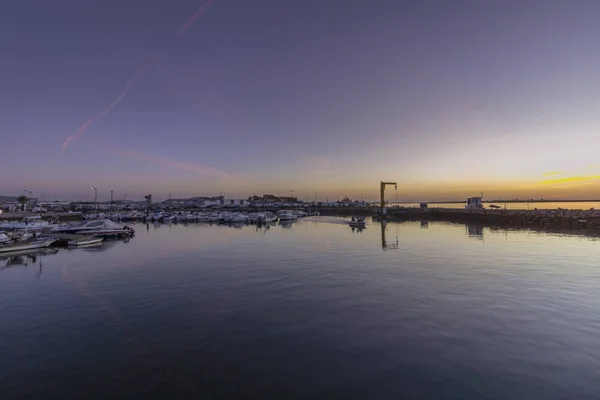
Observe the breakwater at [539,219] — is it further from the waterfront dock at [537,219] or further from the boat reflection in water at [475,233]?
the boat reflection in water at [475,233]

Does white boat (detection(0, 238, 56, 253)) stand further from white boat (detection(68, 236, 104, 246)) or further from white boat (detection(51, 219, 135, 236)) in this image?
white boat (detection(51, 219, 135, 236))

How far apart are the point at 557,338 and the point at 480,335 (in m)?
2.61

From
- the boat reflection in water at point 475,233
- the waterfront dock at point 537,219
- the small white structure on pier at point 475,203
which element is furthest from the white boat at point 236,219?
the small white structure on pier at point 475,203

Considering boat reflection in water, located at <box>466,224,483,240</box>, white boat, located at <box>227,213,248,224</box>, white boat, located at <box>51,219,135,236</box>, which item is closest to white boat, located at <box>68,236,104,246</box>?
white boat, located at <box>51,219,135,236</box>

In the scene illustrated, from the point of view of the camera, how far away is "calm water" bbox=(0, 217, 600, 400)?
812cm

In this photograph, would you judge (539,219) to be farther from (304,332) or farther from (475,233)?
(304,332)

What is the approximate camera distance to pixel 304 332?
11.5 m

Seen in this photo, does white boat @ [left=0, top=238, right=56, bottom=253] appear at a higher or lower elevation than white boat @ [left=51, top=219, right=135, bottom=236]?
lower

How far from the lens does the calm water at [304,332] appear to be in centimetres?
812

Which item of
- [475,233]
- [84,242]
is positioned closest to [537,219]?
[475,233]

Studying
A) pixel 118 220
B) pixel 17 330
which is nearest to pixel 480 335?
pixel 17 330

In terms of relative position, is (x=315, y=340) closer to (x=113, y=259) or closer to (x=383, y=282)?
(x=383, y=282)

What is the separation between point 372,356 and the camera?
9.59 metres

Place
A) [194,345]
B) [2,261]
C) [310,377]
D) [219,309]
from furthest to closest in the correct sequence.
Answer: [2,261] → [219,309] → [194,345] → [310,377]
